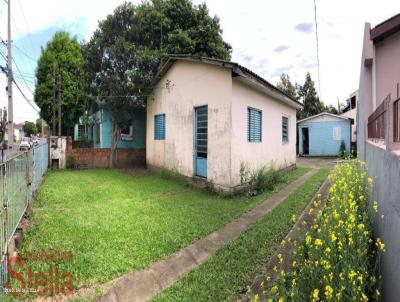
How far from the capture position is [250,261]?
13.1 feet

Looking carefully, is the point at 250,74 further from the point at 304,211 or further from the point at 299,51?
the point at 299,51

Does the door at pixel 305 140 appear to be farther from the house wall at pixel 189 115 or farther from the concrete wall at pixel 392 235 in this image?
the concrete wall at pixel 392 235

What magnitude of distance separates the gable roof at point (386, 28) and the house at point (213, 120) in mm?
3318

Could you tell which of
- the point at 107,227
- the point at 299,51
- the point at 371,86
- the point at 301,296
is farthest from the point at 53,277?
the point at 299,51

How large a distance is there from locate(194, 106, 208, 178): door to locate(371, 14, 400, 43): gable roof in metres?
5.25

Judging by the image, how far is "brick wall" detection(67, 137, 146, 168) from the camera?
13.5 m

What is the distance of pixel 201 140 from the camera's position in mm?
9367

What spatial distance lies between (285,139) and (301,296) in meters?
A: 11.6

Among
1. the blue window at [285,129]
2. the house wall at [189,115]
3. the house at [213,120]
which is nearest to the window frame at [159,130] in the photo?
the house at [213,120]

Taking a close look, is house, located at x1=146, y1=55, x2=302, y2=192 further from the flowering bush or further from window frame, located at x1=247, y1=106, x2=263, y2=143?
the flowering bush

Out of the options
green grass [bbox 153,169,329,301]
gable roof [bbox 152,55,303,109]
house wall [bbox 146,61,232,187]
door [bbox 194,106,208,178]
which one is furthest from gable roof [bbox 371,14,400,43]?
green grass [bbox 153,169,329,301]

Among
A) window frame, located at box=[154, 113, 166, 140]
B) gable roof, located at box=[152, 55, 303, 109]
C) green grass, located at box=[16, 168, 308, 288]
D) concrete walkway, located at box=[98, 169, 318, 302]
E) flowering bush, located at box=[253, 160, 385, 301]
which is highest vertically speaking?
gable roof, located at box=[152, 55, 303, 109]

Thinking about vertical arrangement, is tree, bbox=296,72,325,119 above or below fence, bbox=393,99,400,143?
above

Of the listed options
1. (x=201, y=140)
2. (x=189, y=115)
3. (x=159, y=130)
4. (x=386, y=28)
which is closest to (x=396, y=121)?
(x=386, y=28)
